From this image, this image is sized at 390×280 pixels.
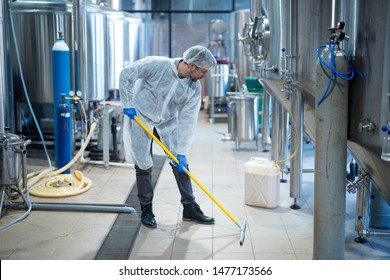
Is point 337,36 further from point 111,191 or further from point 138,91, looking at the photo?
point 111,191

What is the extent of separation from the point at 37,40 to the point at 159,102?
232 cm

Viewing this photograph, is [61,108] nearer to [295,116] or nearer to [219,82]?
[295,116]

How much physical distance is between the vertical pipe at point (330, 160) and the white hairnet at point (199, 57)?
91 centimetres

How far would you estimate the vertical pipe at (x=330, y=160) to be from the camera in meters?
2.25

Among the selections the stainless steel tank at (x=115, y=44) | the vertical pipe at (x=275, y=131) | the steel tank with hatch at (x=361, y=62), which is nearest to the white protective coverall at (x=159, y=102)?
the steel tank with hatch at (x=361, y=62)

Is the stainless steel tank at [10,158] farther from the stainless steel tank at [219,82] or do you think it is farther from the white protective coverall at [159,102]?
the stainless steel tank at [219,82]

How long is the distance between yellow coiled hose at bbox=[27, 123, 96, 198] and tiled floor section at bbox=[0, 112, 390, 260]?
0.21ft

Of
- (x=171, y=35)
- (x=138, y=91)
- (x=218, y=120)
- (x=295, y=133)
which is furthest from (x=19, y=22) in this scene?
(x=171, y=35)

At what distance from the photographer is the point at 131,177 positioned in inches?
175

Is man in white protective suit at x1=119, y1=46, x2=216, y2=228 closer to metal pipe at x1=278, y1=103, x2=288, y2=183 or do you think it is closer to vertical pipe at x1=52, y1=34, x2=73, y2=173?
metal pipe at x1=278, y1=103, x2=288, y2=183

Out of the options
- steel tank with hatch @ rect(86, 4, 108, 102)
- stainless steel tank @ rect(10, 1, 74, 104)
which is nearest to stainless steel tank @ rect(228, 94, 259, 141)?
steel tank with hatch @ rect(86, 4, 108, 102)

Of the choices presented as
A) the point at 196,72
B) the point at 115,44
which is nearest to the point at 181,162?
the point at 196,72

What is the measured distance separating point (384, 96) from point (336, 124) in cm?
33

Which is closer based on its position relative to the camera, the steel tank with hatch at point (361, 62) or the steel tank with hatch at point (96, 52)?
the steel tank with hatch at point (361, 62)
